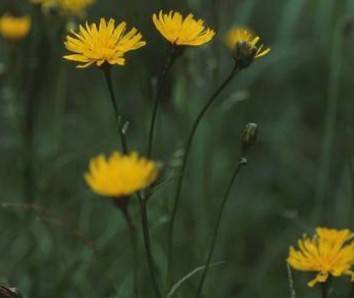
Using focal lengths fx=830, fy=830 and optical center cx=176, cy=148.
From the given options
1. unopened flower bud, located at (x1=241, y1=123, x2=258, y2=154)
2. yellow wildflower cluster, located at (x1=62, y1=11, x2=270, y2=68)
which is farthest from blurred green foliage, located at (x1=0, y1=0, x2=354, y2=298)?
yellow wildflower cluster, located at (x1=62, y1=11, x2=270, y2=68)

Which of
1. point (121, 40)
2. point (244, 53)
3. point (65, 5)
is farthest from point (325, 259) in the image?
point (65, 5)

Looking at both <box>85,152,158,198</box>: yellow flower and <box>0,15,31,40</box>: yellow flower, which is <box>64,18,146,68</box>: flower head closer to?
<box>85,152,158,198</box>: yellow flower

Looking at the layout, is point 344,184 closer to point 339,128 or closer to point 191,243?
point 339,128

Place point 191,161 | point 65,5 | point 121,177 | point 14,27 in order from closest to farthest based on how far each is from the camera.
Result: point 121,177 → point 65,5 → point 14,27 → point 191,161

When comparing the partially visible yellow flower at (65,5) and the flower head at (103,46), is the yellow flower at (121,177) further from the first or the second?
the partially visible yellow flower at (65,5)

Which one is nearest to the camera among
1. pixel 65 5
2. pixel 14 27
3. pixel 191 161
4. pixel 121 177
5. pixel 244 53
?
pixel 121 177

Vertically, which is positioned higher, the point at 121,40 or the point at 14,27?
the point at 121,40

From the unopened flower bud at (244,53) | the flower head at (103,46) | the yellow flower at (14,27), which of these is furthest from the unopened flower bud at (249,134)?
the yellow flower at (14,27)

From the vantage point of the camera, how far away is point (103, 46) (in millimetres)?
1085

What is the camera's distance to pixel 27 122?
1.98 m

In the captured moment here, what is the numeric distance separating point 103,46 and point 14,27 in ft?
3.17

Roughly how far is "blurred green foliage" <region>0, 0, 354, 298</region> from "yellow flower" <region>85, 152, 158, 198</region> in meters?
0.33

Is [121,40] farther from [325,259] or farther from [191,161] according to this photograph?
[191,161]

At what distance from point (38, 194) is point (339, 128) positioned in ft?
3.89
